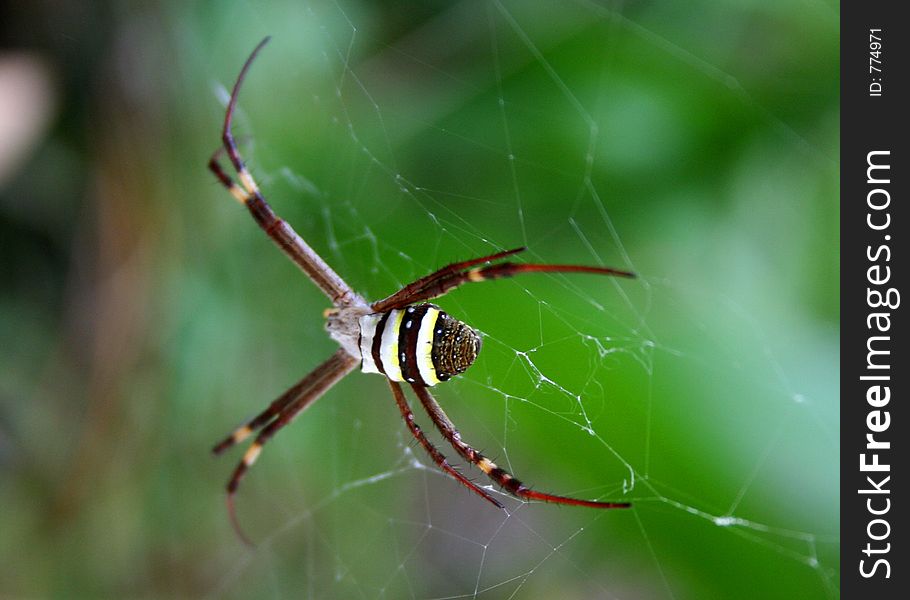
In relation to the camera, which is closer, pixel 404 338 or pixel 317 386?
pixel 404 338

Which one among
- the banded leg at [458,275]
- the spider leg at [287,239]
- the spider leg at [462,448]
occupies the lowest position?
the spider leg at [462,448]

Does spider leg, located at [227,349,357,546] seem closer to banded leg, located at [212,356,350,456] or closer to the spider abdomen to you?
banded leg, located at [212,356,350,456]

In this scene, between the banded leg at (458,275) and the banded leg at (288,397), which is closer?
the banded leg at (458,275)

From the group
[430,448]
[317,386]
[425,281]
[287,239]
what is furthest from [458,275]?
[317,386]

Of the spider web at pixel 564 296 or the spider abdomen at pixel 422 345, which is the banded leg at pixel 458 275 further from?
the spider web at pixel 564 296

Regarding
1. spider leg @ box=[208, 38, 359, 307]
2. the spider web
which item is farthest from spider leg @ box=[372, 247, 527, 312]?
the spider web
